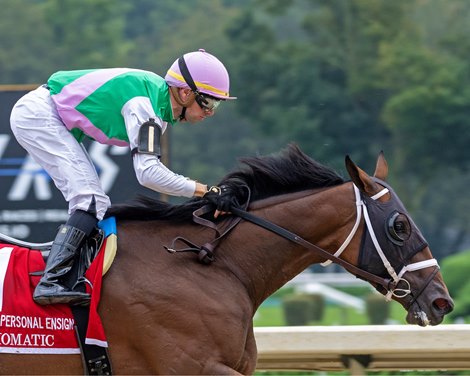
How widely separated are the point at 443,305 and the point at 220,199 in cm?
110

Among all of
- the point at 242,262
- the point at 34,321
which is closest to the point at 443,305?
the point at 242,262

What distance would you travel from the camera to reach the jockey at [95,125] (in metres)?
4.25

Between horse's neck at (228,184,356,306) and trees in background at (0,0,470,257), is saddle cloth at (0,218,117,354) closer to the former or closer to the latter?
horse's neck at (228,184,356,306)

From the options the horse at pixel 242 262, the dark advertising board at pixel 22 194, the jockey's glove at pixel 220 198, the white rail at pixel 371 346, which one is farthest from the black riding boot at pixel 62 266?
the dark advertising board at pixel 22 194

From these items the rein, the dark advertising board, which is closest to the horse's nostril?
the rein

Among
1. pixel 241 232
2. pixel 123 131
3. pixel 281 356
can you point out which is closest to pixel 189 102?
pixel 123 131

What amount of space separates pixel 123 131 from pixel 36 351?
1.00 meters

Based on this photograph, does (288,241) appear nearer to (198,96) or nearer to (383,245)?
(383,245)

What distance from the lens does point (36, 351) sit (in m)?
4.23

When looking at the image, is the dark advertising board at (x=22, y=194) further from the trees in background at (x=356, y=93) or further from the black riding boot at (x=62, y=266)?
the trees in background at (x=356, y=93)

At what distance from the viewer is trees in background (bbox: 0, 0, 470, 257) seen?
28438 millimetres

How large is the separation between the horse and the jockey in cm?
22

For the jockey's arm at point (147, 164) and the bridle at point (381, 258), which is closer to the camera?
the jockey's arm at point (147, 164)

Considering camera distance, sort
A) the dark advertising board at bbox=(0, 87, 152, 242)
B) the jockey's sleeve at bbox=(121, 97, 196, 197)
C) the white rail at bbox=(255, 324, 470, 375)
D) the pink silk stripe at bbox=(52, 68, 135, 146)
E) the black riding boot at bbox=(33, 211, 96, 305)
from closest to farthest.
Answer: the black riding boot at bbox=(33, 211, 96, 305), the jockey's sleeve at bbox=(121, 97, 196, 197), the pink silk stripe at bbox=(52, 68, 135, 146), the white rail at bbox=(255, 324, 470, 375), the dark advertising board at bbox=(0, 87, 152, 242)
